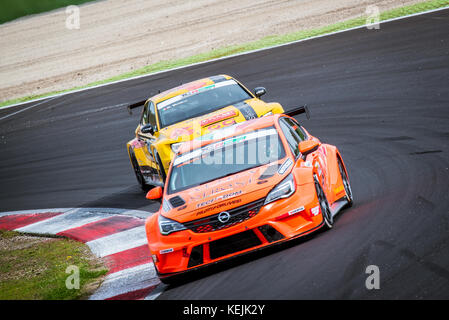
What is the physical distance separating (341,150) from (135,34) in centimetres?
2295

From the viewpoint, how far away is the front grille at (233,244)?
6.96 m

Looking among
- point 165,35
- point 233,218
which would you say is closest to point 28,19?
point 165,35

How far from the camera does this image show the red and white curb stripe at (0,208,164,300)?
7.66 meters

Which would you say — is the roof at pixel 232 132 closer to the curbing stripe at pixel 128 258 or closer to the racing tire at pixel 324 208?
the racing tire at pixel 324 208

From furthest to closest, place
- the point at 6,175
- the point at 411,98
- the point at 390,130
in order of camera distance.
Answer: the point at 6,175 → the point at 411,98 → the point at 390,130

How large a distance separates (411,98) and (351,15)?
37.8 ft

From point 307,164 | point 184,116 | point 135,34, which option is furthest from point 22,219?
point 135,34

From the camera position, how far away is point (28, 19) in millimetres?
44438

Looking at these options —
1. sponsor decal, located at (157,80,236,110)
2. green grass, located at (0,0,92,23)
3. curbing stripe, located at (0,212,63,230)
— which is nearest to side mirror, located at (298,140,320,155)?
sponsor decal, located at (157,80,236,110)

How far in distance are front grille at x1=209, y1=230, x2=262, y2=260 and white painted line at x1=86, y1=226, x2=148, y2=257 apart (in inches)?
104

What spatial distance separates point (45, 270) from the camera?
9.12m

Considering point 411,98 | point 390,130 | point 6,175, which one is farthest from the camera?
point 6,175
